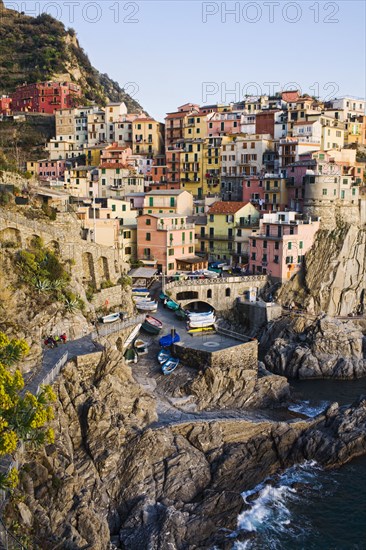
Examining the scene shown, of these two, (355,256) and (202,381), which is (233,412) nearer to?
(202,381)

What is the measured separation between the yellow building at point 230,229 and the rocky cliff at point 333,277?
298 inches

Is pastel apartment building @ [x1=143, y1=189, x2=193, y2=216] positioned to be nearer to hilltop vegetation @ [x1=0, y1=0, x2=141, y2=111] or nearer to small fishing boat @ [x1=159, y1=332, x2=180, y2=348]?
small fishing boat @ [x1=159, y1=332, x2=180, y2=348]

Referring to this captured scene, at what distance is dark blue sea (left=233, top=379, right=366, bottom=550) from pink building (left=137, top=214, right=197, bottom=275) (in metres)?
30.2

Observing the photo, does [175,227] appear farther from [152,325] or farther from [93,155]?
[93,155]

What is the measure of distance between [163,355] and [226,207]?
89.1ft

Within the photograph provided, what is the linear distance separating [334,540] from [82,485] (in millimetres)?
11612

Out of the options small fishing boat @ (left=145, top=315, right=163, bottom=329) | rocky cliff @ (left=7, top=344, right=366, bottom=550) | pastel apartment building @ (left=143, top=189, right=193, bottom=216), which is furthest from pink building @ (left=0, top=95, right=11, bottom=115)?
rocky cliff @ (left=7, top=344, right=366, bottom=550)

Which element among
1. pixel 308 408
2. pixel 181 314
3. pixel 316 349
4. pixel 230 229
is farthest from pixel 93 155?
pixel 308 408

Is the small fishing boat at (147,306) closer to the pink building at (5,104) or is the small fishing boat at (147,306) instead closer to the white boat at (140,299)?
the white boat at (140,299)

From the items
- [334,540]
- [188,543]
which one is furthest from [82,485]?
[334,540]

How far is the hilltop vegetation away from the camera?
111312 mm

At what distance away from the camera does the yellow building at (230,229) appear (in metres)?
64.1

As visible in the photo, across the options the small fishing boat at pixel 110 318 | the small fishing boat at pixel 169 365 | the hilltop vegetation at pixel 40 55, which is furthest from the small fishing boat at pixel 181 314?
the hilltop vegetation at pixel 40 55

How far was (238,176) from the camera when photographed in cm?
7506
